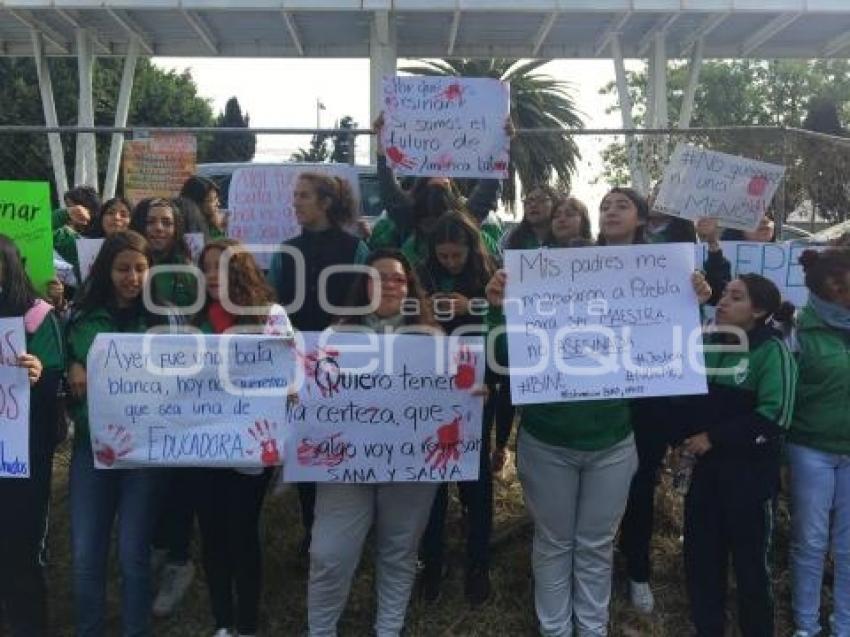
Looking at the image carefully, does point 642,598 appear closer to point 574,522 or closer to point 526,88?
point 574,522

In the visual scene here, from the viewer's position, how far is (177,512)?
4.16 metres

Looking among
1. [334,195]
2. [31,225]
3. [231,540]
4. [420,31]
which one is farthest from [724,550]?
[420,31]

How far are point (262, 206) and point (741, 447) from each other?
3162 mm

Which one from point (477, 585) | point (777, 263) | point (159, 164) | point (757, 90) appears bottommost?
point (477, 585)

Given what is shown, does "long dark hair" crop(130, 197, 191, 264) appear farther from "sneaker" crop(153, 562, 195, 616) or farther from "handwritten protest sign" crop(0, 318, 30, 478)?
"sneaker" crop(153, 562, 195, 616)

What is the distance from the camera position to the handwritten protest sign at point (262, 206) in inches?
209

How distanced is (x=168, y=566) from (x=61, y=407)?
1134 millimetres

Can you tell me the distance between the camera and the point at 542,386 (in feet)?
11.9

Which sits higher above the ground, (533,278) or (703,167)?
(703,167)

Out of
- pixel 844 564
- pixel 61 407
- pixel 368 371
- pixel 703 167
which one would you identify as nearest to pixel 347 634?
pixel 368 371

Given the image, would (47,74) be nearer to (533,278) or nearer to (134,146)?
(134,146)

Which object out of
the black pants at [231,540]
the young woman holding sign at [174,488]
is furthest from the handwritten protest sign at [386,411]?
the young woman holding sign at [174,488]

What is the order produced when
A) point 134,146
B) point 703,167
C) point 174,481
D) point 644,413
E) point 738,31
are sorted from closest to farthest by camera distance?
point 174,481 < point 644,413 < point 703,167 < point 134,146 < point 738,31

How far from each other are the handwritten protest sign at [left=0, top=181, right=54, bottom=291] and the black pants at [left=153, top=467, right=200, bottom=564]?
1145 mm
